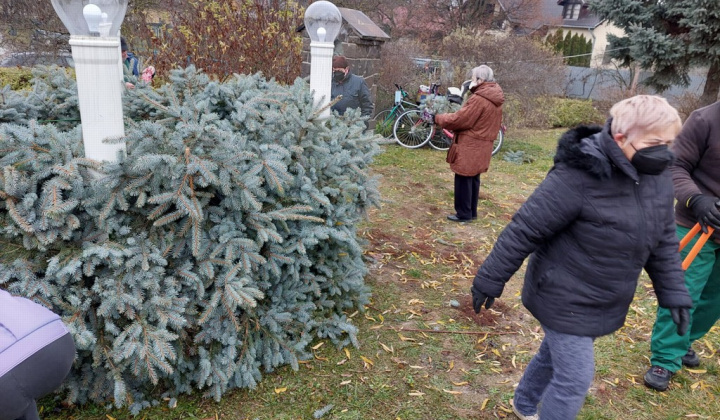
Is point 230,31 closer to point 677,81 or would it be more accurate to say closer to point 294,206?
point 294,206

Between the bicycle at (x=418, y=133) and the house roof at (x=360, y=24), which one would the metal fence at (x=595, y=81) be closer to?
the bicycle at (x=418, y=133)

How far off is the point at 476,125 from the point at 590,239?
362 centimetres

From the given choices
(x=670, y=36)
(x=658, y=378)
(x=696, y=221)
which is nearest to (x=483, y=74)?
(x=696, y=221)

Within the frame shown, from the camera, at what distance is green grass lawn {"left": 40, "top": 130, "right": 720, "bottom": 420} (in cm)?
287

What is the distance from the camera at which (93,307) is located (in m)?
2.51

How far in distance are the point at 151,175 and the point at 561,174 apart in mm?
1910

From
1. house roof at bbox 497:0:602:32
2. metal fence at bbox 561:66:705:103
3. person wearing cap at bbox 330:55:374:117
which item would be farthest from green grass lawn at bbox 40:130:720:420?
house roof at bbox 497:0:602:32

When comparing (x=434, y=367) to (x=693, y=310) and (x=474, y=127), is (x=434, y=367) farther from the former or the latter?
(x=474, y=127)

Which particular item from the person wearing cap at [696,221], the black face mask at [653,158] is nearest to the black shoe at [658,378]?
the person wearing cap at [696,221]

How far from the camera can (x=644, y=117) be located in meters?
2.06

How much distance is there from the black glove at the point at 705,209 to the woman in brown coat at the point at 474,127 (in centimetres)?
287

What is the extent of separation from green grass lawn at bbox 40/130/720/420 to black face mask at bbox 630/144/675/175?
1.57 meters

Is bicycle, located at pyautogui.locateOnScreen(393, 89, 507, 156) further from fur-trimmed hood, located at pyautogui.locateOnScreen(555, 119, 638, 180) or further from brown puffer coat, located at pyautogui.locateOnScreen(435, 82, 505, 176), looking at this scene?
fur-trimmed hood, located at pyautogui.locateOnScreen(555, 119, 638, 180)

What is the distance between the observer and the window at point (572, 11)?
3638cm
